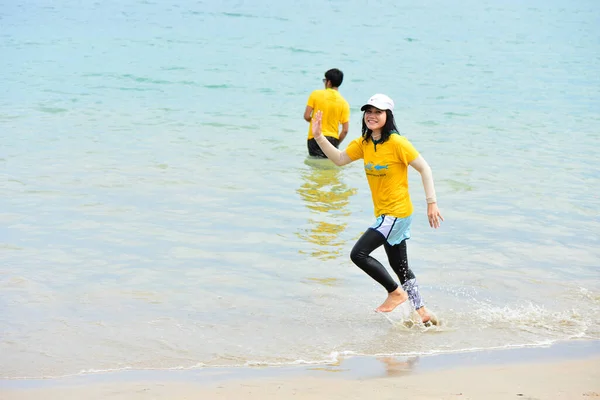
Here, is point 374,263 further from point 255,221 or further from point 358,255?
point 255,221

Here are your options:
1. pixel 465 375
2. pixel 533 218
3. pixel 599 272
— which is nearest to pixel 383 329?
pixel 465 375

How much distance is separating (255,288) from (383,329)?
50.0 inches

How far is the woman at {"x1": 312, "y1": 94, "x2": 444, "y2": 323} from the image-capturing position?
5.61m

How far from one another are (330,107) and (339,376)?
6731mm

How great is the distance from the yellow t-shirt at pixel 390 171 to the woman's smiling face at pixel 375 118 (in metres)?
0.13

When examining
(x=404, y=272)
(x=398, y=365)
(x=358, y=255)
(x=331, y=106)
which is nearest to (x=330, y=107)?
(x=331, y=106)

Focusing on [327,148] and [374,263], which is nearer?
[374,263]

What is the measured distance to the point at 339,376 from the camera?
4969mm

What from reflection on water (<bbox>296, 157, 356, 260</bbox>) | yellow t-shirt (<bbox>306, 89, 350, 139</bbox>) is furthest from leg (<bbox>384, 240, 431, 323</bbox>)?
yellow t-shirt (<bbox>306, 89, 350, 139</bbox>)

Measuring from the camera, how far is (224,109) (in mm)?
17984

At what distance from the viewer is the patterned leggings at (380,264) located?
579 centimetres

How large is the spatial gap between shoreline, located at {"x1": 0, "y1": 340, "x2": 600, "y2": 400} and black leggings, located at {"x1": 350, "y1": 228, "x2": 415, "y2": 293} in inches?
27.2

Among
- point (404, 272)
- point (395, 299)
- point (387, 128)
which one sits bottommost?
point (395, 299)

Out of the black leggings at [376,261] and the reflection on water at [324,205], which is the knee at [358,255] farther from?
the reflection on water at [324,205]
